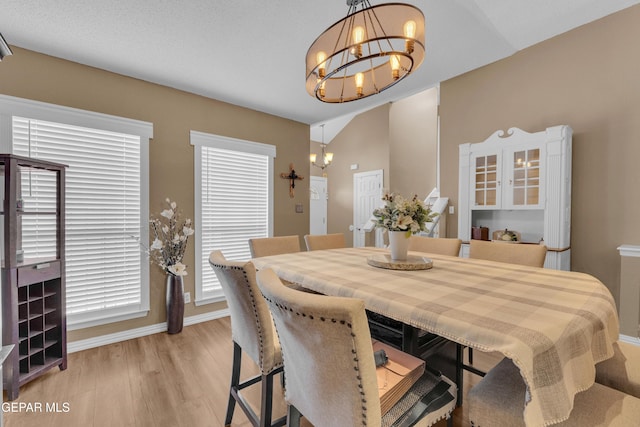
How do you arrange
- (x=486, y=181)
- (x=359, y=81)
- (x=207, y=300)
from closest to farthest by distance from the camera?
(x=359, y=81) < (x=486, y=181) < (x=207, y=300)

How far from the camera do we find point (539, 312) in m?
1.00

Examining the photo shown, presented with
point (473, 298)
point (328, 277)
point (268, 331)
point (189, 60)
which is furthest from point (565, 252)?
point (189, 60)

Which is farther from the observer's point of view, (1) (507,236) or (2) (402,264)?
(1) (507,236)

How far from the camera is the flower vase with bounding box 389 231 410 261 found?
5.95ft

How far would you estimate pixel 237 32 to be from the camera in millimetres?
2186

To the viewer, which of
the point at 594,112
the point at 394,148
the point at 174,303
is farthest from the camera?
the point at 394,148

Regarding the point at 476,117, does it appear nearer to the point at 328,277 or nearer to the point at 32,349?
the point at 328,277

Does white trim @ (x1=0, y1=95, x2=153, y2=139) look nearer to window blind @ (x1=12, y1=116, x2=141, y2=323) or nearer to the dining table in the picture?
window blind @ (x1=12, y1=116, x2=141, y2=323)

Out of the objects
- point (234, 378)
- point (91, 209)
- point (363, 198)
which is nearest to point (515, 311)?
point (234, 378)

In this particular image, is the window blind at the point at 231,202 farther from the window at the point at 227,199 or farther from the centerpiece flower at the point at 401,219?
the centerpiece flower at the point at 401,219

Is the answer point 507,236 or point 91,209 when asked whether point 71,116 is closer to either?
point 91,209

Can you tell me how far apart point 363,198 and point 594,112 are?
4239 mm

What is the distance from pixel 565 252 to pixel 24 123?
4.84m

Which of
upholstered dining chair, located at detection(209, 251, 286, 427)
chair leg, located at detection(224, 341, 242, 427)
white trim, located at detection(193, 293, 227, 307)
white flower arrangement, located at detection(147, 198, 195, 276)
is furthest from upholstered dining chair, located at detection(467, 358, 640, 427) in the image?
white trim, located at detection(193, 293, 227, 307)
